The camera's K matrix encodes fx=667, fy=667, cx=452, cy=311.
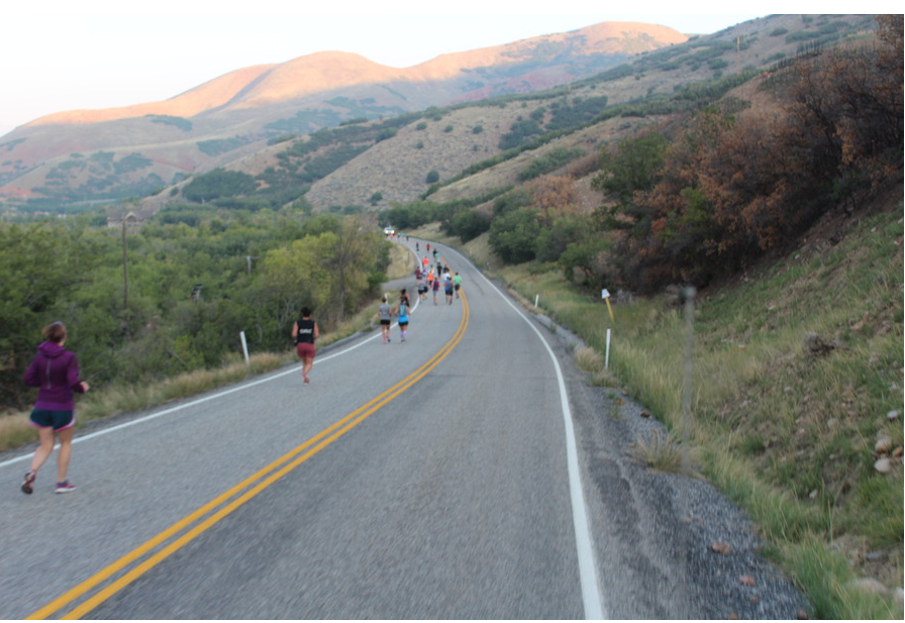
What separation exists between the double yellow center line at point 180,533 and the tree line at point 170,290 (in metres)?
13.2

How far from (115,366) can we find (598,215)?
78.7ft

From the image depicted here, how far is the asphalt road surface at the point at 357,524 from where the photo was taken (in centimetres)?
448

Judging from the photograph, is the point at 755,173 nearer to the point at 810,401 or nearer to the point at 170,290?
the point at 810,401

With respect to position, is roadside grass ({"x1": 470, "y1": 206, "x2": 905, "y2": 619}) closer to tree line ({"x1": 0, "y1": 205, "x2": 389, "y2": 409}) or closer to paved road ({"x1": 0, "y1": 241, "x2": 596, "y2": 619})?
paved road ({"x1": 0, "y1": 241, "x2": 596, "y2": 619})

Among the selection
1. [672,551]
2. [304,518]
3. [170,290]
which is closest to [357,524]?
[304,518]

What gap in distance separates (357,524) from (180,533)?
146 cm

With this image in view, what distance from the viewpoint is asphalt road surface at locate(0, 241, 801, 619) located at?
14.7 ft

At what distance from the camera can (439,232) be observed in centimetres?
10544

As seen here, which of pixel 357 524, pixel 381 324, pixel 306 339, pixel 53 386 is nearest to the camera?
pixel 357 524

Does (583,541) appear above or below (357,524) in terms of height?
below

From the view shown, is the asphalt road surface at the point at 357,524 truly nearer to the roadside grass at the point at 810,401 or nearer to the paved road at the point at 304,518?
the paved road at the point at 304,518

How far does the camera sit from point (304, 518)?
19.6 feet

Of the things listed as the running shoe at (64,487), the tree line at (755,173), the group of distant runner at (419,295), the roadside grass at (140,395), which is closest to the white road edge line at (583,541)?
the running shoe at (64,487)

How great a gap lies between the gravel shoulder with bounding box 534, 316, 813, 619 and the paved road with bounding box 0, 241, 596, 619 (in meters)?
0.34
